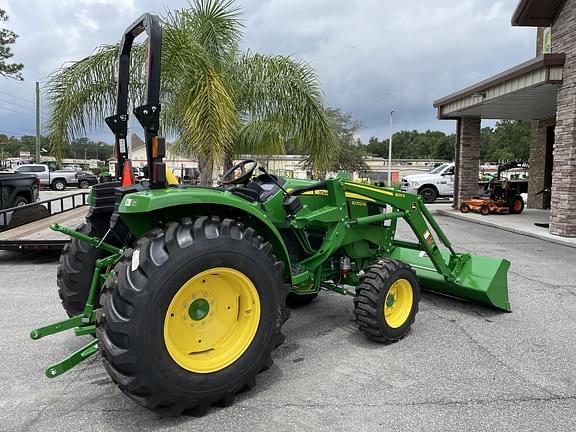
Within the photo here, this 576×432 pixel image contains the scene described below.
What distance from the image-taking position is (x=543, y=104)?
1425 cm

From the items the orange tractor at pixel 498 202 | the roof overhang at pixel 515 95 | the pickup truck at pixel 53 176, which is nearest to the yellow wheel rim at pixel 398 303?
the roof overhang at pixel 515 95

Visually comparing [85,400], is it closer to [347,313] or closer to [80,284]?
[80,284]

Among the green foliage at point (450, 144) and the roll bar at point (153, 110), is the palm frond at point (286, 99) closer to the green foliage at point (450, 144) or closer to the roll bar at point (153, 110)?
the roll bar at point (153, 110)

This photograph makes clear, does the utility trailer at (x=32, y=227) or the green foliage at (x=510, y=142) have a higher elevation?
the green foliage at (x=510, y=142)

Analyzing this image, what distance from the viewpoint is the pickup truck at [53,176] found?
30619 mm

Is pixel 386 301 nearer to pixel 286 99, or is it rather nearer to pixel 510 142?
pixel 286 99

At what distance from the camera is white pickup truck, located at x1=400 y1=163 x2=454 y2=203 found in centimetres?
2303

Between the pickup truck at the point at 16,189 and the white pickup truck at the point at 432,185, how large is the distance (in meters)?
16.4

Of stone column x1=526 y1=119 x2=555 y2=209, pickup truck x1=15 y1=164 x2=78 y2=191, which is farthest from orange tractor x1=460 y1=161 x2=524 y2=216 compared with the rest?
pickup truck x1=15 y1=164 x2=78 y2=191

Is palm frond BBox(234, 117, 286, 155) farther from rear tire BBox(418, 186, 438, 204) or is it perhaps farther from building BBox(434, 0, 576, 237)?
rear tire BBox(418, 186, 438, 204)

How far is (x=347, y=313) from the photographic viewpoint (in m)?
5.14

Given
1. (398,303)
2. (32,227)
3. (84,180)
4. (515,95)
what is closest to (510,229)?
(515,95)

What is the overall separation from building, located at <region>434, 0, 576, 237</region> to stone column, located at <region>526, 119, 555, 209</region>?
0.05 m

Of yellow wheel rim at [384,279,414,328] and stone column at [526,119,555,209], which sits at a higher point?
stone column at [526,119,555,209]
